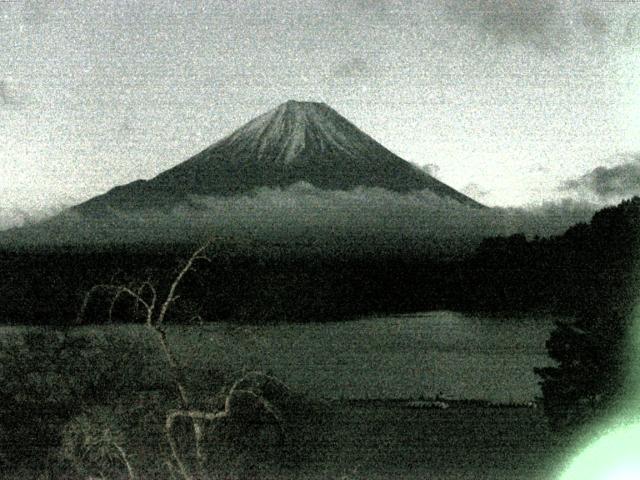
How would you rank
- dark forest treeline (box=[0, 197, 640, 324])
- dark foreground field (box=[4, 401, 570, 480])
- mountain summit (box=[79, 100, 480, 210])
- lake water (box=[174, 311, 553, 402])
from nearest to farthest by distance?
1. dark foreground field (box=[4, 401, 570, 480])
2. dark forest treeline (box=[0, 197, 640, 324])
3. lake water (box=[174, 311, 553, 402])
4. mountain summit (box=[79, 100, 480, 210])

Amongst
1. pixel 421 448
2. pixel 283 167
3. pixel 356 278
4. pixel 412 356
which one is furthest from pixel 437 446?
pixel 283 167

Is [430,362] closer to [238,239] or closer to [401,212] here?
[238,239]

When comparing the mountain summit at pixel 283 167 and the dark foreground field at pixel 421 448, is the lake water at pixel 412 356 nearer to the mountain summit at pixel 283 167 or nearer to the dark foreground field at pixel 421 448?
the dark foreground field at pixel 421 448

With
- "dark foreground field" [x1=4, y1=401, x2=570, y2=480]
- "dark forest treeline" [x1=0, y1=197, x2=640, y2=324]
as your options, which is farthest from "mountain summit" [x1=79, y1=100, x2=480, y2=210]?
"dark foreground field" [x1=4, y1=401, x2=570, y2=480]

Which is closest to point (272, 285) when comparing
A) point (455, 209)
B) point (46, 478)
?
point (46, 478)

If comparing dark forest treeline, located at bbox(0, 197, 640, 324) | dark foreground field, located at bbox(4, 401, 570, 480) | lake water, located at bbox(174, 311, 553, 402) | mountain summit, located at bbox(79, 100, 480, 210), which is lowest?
dark foreground field, located at bbox(4, 401, 570, 480)

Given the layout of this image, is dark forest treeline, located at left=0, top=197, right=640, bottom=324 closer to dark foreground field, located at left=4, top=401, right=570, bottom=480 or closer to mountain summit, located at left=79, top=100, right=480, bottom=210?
dark foreground field, located at left=4, top=401, right=570, bottom=480
